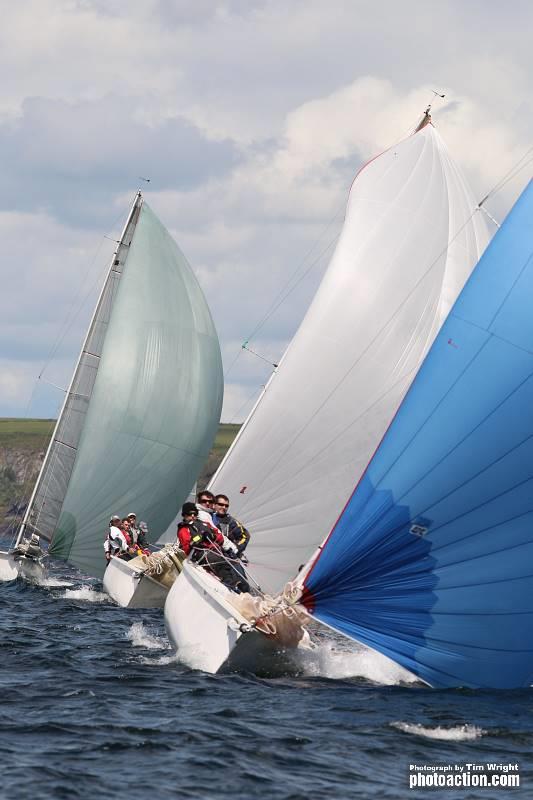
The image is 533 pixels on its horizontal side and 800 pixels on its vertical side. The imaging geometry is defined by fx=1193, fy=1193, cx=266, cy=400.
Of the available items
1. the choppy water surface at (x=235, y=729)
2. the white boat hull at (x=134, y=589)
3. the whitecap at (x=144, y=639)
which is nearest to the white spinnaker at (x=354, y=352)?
the white boat hull at (x=134, y=589)

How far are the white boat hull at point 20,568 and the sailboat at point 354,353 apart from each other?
24.0 feet

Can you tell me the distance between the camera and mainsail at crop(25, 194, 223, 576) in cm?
2847

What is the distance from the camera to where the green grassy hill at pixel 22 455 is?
15812 centimetres

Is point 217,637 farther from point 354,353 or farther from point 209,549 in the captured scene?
point 354,353

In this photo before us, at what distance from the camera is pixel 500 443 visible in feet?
41.9

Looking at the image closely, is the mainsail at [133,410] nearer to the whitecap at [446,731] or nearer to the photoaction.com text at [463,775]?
the whitecap at [446,731]

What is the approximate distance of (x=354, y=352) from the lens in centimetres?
2269

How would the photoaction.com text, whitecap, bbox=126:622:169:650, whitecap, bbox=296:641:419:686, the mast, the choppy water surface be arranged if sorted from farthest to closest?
the mast, whitecap, bbox=126:622:169:650, whitecap, bbox=296:641:419:686, the photoaction.com text, the choppy water surface

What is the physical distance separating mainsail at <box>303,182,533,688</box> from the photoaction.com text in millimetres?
2953

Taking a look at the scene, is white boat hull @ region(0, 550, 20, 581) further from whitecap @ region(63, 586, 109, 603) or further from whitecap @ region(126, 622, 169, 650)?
whitecap @ region(126, 622, 169, 650)

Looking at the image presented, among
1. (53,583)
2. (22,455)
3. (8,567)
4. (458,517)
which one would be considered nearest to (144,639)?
(458,517)

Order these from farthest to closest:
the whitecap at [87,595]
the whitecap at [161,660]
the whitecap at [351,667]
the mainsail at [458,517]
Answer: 1. the whitecap at [87,595]
2. the whitecap at [161,660]
3. the whitecap at [351,667]
4. the mainsail at [458,517]

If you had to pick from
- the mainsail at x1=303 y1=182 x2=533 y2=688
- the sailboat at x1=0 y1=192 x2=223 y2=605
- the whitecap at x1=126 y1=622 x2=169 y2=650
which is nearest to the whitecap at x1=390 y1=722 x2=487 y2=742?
the mainsail at x1=303 y1=182 x2=533 y2=688

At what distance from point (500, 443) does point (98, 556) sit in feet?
56.9
